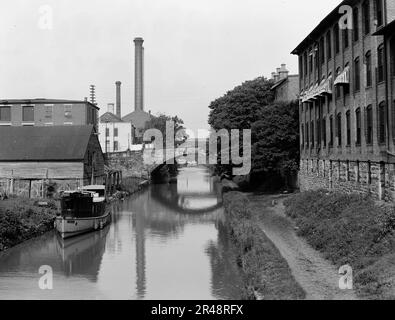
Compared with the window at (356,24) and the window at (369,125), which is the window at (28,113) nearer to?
the window at (356,24)


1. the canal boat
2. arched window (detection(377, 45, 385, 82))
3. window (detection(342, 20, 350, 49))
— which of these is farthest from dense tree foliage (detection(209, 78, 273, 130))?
arched window (detection(377, 45, 385, 82))

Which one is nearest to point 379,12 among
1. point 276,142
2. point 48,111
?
point 276,142

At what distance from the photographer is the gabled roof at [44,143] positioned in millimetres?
40938

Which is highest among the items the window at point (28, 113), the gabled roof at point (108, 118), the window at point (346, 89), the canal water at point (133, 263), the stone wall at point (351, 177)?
the gabled roof at point (108, 118)

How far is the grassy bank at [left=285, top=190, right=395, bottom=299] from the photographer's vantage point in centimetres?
1339

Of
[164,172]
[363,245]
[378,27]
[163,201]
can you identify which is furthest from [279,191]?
[164,172]

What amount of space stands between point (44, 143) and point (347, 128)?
1029 inches

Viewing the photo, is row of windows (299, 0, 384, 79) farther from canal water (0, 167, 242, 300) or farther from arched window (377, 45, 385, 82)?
canal water (0, 167, 242, 300)

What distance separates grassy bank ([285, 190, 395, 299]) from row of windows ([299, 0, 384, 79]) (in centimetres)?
848

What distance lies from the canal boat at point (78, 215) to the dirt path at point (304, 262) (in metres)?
9.90

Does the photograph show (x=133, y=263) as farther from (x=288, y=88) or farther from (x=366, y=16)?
(x=288, y=88)

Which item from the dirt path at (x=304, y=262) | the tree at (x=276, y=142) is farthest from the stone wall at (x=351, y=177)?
the dirt path at (x=304, y=262)

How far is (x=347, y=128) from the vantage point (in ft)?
91.2

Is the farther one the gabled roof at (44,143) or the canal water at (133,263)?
the gabled roof at (44,143)
